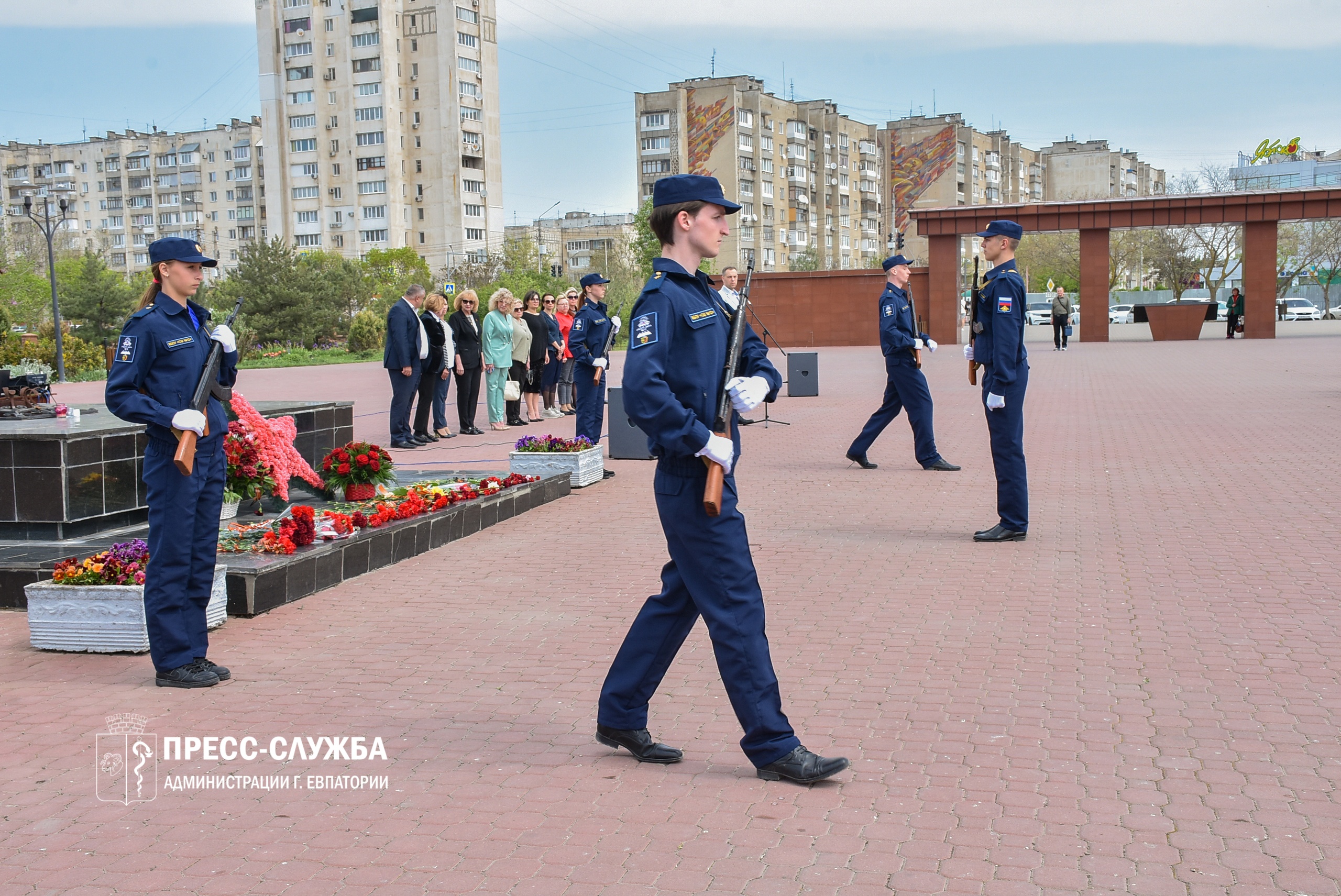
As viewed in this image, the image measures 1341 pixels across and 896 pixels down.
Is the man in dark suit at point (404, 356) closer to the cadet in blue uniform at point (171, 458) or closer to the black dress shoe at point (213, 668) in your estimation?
the cadet in blue uniform at point (171, 458)

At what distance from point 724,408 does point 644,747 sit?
4.16 ft

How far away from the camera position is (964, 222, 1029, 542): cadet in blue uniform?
8328mm

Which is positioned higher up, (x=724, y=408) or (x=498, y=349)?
(x=498, y=349)

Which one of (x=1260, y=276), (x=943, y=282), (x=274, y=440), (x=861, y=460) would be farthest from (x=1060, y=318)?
(x=274, y=440)

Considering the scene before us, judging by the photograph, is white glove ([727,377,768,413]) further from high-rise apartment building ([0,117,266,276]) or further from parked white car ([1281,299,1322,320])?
high-rise apartment building ([0,117,266,276])

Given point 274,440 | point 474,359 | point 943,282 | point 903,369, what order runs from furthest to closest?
point 943,282 < point 474,359 < point 903,369 < point 274,440

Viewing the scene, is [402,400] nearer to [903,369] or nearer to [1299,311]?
[903,369]

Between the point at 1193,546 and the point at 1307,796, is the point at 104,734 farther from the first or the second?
the point at 1193,546

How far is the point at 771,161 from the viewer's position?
103m

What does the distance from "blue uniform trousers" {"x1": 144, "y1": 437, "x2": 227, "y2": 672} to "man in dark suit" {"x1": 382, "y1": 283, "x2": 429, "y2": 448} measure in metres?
9.05

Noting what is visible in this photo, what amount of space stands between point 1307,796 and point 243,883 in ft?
10.9

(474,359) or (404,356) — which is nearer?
(404,356)

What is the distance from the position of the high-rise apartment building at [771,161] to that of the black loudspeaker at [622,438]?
2976 inches

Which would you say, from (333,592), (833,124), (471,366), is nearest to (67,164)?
(833,124)
